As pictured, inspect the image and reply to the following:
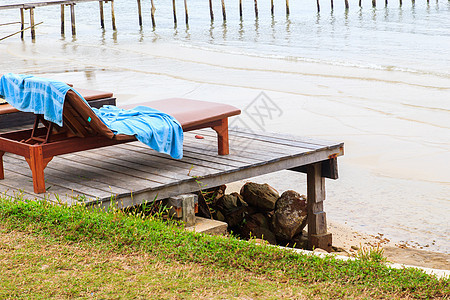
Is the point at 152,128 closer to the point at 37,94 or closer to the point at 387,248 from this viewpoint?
the point at 37,94

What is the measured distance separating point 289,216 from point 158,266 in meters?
2.88

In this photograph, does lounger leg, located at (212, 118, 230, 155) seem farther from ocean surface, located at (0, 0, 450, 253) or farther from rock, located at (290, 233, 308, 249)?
ocean surface, located at (0, 0, 450, 253)

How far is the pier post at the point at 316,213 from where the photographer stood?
6.33 m

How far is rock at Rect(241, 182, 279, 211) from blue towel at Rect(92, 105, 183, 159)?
1.43 meters

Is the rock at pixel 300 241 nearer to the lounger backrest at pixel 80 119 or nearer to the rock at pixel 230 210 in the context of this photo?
the rock at pixel 230 210

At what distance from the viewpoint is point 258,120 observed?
1205 cm

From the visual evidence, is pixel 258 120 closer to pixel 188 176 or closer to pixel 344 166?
pixel 344 166

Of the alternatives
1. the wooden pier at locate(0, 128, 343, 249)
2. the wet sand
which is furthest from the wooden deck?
the wet sand

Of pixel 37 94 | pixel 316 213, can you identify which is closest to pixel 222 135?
pixel 316 213

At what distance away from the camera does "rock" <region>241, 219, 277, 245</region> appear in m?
6.49

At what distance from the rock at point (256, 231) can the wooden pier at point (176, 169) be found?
0.42m

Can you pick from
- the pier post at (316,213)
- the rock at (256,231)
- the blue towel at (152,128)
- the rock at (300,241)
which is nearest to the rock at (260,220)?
the rock at (256,231)

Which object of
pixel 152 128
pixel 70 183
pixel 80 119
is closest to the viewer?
pixel 80 119

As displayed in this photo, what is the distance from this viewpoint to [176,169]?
222 inches
